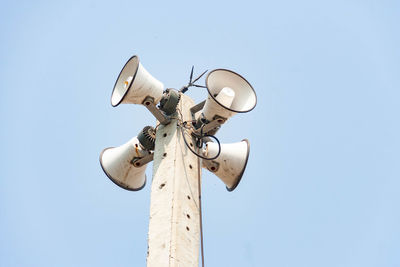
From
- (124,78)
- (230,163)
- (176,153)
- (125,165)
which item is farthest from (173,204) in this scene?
(124,78)

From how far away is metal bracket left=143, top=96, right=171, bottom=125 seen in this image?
5406mm

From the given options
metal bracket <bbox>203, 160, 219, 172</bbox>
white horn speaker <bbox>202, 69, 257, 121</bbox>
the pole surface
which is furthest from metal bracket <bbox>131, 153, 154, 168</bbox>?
white horn speaker <bbox>202, 69, 257, 121</bbox>

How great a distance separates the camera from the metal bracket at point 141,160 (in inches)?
225

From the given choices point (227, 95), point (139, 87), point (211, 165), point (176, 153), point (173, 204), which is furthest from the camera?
point (211, 165)

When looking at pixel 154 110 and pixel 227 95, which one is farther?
pixel 227 95

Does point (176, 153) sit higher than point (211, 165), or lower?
lower

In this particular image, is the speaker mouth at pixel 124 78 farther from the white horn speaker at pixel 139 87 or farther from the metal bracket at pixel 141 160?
the metal bracket at pixel 141 160

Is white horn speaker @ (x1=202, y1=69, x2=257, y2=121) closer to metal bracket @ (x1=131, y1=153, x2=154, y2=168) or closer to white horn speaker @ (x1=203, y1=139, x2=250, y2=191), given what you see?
white horn speaker @ (x1=203, y1=139, x2=250, y2=191)

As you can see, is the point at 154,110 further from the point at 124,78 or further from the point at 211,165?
the point at 211,165

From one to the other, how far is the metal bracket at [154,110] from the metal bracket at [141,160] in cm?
41

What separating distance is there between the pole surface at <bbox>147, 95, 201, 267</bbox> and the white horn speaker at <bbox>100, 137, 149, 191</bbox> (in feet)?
1.29

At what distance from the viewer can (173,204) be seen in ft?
15.2

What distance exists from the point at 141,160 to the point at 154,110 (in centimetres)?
62

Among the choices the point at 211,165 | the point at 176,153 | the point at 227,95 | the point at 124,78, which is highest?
the point at 124,78
